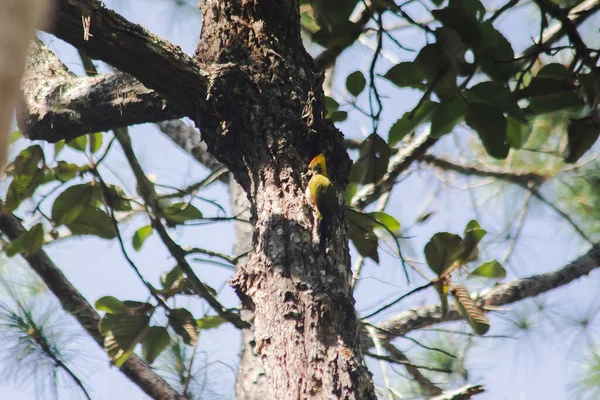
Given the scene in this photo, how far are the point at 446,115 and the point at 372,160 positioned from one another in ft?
0.79

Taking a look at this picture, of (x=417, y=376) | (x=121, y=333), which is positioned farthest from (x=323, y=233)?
(x=417, y=376)

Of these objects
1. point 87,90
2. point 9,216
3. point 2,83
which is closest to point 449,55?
point 87,90

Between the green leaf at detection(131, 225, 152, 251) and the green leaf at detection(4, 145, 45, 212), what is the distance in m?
0.40

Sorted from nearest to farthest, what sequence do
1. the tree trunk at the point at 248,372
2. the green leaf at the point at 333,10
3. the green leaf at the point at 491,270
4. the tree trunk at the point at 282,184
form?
1. the tree trunk at the point at 282,184
2. the green leaf at the point at 333,10
3. the green leaf at the point at 491,270
4. the tree trunk at the point at 248,372

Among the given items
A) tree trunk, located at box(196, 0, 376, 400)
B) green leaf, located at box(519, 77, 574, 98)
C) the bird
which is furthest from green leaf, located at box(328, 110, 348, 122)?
the bird

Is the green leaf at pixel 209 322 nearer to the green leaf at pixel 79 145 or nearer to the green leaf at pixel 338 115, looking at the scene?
the green leaf at pixel 79 145

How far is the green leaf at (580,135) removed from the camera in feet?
4.72

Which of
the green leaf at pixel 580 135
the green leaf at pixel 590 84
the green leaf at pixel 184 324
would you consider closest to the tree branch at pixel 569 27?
the green leaf at pixel 590 84

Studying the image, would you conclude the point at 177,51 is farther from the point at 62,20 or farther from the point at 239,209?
the point at 239,209

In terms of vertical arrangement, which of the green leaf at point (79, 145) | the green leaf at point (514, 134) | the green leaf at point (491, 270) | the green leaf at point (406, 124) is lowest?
the green leaf at point (491, 270)

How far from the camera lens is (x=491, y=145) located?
54.8 inches

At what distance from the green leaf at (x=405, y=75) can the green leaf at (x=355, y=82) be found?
0.30 m

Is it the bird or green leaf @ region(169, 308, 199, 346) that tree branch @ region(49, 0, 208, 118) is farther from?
green leaf @ region(169, 308, 199, 346)

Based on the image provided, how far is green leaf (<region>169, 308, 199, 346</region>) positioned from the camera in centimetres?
186
